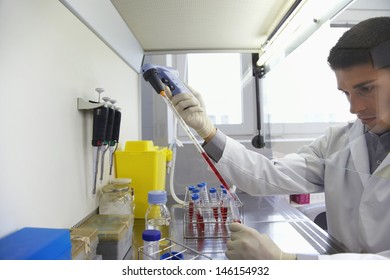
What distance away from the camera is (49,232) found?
1.80 ft

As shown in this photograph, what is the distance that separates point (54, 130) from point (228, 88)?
3.97 ft

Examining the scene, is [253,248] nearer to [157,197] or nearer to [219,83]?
[157,197]

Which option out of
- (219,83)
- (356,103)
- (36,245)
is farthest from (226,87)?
(36,245)

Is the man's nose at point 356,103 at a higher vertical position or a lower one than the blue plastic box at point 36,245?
higher

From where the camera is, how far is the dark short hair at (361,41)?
0.69 metres

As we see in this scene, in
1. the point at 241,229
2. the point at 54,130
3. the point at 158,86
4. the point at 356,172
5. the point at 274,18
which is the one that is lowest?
the point at 241,229

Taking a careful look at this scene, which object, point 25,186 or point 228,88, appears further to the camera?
point 228,88

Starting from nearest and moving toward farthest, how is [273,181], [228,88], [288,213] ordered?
[273,181] → [288,213] → [228,88]

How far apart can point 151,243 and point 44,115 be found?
425 mm

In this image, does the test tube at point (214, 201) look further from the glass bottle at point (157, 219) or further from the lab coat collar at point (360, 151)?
the lab coat collar at point (360, 151)

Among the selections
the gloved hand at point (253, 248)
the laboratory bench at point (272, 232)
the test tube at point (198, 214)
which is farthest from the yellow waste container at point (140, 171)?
the gloved hand at point (253, 248)

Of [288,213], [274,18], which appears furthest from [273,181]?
[274,18]

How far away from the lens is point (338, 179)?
3.20ft
